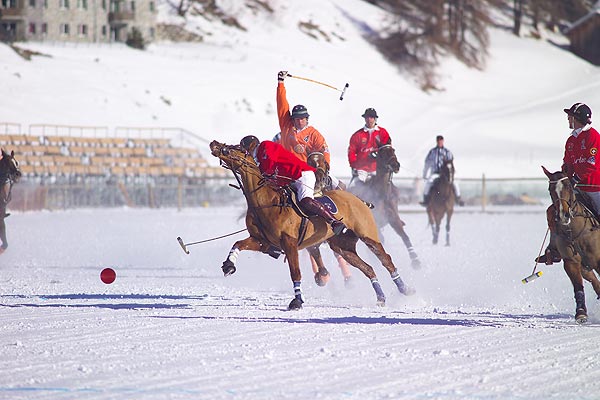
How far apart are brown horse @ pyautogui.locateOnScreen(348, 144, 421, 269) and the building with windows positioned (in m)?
54.1

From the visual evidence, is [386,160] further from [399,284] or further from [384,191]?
[399,284]

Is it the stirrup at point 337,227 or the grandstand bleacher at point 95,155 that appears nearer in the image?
the stirrup at point 337,227

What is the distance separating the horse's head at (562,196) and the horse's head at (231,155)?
3.38m

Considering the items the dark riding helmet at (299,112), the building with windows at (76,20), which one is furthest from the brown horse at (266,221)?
the building with windows at (76,20)

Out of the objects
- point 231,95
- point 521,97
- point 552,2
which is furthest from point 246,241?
point 552,2

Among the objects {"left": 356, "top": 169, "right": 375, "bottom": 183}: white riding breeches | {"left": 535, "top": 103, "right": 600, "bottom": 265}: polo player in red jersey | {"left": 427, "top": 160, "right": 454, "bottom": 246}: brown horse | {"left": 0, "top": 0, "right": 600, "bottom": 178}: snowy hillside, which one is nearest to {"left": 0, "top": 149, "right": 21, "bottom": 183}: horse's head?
{"left": 356, "top": 169, "right": 375, "bottom": 183}: white riding breeches

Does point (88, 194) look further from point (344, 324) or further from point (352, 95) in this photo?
point (352, 95)

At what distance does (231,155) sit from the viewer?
507 inches

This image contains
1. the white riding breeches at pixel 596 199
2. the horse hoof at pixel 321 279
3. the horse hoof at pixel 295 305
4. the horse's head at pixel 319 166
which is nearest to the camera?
the white riding breeches at pixel 596 199

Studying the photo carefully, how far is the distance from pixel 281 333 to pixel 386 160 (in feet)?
26.8

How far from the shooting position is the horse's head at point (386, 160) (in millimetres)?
18703

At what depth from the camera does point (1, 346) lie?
1017 centimetres

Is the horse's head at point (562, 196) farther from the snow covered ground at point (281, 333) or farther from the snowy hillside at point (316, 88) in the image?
the snowy hillside at point (316, 88)

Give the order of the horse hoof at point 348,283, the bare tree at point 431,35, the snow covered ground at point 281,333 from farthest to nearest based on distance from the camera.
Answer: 1. the bare tree at point 431,35
2. the horse hoof at point 348,283
3. the snow covered ground at point 281,333
